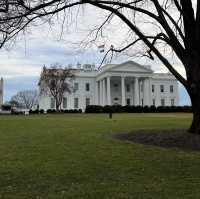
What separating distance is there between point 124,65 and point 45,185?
8909 centimetres

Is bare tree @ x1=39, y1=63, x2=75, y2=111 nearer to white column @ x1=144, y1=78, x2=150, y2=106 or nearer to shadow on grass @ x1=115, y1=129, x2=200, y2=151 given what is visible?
white column @ x1=144, y1=78, x2=150, y2=106

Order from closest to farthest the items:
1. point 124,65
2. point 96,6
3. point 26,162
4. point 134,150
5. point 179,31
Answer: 1. point 26,162
2. point 134,150
3. point 96,6
4. point 179,31
5. point 124,65

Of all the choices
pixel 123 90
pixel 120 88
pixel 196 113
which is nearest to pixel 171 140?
pixel 196 113

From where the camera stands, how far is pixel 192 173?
9305 mm

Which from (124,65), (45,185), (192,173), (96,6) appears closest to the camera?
(45,185)

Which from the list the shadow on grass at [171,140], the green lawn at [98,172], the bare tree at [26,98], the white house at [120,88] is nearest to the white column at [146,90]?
the white house at [120,88]

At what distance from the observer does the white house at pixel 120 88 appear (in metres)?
96.3

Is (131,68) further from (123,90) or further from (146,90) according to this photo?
(146,90)

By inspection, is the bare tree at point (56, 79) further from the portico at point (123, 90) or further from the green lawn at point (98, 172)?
the green lawn at point (98, 172)

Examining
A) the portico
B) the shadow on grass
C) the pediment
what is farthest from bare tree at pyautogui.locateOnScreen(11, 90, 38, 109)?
the shadow on grass

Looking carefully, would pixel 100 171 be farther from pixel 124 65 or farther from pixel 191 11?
pixel 124 65

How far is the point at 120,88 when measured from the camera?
101 metres

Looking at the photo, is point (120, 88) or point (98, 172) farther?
point (120, 88)

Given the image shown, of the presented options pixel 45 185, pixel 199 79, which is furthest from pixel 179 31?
pixel 45 185
